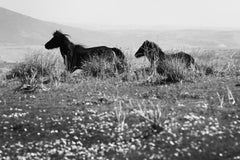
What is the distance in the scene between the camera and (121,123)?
835 cm

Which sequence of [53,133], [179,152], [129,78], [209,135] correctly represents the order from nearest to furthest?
[179,152], [209,135], [53,133], [129,78]

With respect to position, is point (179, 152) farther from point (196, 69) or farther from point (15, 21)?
point (15, 21)

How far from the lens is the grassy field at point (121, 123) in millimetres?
7406

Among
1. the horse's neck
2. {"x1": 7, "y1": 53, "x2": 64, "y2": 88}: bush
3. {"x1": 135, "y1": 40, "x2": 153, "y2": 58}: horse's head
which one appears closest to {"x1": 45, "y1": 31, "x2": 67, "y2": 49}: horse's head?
the horse's neck

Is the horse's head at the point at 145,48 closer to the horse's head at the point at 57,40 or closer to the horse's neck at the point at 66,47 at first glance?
the horse's neck at the point at 66,47

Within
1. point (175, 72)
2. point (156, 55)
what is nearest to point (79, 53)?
point (156, 55)

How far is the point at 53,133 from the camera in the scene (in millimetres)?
8289

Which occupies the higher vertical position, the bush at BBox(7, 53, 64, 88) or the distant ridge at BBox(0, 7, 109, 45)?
the bush at BBox(7, 53, 64, 88)

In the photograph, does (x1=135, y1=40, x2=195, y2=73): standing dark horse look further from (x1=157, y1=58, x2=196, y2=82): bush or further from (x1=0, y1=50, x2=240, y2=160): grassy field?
(x1=0, y1=50, x2=240, y2=160): grassy field

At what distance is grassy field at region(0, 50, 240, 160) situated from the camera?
7406 millimetres

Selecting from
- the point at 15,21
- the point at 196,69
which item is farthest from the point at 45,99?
the point at 15,21

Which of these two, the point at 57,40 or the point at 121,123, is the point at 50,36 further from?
the point at 121,123

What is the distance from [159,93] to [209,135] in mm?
3321

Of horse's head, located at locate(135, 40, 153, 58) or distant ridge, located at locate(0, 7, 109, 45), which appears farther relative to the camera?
distant ridge, located at locate(0, 7, 109, 45)
